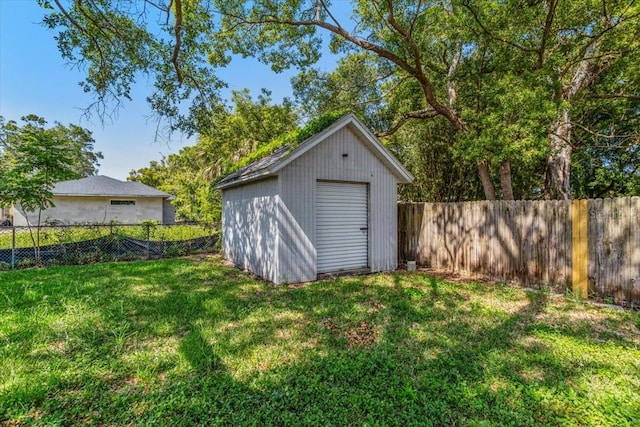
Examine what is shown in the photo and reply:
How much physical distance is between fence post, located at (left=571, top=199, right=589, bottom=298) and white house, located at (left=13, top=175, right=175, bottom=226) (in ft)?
63.2

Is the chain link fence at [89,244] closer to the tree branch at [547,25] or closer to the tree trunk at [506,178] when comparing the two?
the tree trunk at [506,178]

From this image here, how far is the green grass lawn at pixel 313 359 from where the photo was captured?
236 cm

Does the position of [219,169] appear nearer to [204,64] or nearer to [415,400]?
[204,64]

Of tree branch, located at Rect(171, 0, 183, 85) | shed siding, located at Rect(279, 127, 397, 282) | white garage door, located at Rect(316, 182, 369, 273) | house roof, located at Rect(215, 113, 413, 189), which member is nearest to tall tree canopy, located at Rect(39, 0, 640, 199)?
tree branch, located at Rect(171, 0, 183, 85)

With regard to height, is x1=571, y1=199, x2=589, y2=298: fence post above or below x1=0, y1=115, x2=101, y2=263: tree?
below

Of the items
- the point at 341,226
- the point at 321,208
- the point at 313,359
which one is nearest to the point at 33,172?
the point at 321,208

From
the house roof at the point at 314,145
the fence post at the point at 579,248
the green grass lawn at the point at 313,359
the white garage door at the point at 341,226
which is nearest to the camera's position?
the green grass lawn at the point at 313,359

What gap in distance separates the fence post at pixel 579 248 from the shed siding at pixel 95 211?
19.3m

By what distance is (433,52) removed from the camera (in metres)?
10.3

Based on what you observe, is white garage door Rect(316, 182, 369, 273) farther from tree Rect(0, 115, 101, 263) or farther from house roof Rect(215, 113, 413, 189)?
tree Rect(0, 115, 101, 263)

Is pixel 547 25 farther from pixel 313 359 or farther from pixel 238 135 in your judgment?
pixel 238 135

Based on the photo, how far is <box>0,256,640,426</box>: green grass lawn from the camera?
236 cm

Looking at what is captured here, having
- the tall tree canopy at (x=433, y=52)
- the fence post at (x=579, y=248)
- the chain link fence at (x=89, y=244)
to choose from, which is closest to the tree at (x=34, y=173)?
the chain link fence at (x=89, y=244)

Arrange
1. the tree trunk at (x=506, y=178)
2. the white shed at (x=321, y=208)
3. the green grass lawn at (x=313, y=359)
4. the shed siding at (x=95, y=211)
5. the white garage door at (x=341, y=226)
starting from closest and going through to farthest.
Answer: the green grass lawn at (x=313, y=359) < the white shed at (x=321, y=208) < the white garage door at (x=341, y=226) < the tree trunk at (x=506, y=178) < the shed siding at (x=95, y=211)
